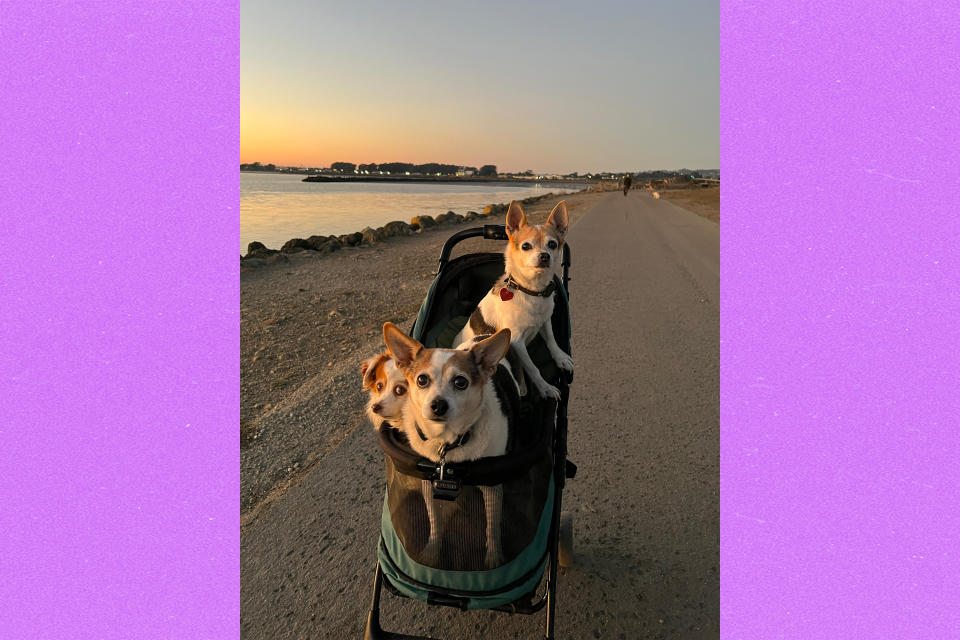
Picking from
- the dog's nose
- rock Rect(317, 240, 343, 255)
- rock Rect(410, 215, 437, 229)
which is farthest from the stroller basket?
rock Rect(410, 215, 437, 229)

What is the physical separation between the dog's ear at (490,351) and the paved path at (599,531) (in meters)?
1.24

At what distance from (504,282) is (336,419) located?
190cm

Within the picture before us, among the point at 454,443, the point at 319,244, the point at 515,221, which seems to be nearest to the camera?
the point at 454,443

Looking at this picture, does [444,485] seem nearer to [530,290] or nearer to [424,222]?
[530,290]

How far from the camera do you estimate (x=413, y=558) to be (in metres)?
1.83

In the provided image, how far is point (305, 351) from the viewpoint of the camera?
5.55 m

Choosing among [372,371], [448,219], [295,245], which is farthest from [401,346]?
[448,219]

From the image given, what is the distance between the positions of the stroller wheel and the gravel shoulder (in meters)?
1.77

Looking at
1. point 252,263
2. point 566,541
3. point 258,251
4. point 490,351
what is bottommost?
point 566,541

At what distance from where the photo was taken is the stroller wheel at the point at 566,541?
248cm

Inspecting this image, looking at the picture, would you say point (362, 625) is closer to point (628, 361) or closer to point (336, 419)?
point (336, 419)

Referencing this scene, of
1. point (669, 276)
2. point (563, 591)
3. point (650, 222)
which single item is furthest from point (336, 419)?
point (650, 222)

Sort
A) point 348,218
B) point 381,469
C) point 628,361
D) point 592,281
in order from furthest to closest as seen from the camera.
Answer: point 348,218 → point 592,281 → point 628,361 → point 381,469

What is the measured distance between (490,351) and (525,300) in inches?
38.1
